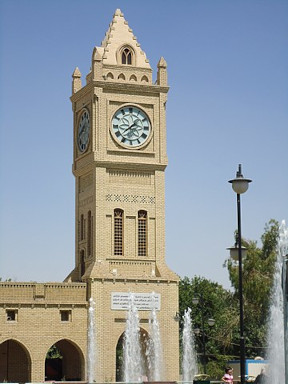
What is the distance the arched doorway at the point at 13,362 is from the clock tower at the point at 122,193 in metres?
5.21

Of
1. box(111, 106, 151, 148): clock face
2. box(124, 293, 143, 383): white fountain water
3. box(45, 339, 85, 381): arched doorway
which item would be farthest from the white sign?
box(111, 106, 151, 148): clock face

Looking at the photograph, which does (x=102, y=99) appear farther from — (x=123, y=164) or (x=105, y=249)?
(x=105, y=249)

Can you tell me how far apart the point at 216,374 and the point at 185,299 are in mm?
14771

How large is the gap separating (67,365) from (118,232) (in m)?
8.53

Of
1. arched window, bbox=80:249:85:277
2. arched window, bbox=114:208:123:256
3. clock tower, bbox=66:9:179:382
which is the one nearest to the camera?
clock tower, bbox=66:9:179:382

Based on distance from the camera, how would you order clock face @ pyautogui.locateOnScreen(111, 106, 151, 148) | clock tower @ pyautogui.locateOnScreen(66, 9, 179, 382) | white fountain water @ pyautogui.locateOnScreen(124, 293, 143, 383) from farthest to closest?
clock face @ pyautogui.locateOnScreen(111, 106, 151, 148) → clock tower @ pyautogui.locateOnScreen(66, 9, 179, 382) → white fountain water @ pyautogui.locateOnScreen(124, 293, 143, 383)

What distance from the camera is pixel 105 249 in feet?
194

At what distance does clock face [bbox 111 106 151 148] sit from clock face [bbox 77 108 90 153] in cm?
199

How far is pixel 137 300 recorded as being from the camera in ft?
189

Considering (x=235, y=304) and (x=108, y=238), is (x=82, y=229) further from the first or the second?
(x=235, y=304)

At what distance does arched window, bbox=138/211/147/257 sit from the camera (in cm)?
6031

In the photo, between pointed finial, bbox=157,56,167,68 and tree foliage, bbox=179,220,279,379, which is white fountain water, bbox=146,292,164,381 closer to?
tree foliage, bbox=179,220,279,379

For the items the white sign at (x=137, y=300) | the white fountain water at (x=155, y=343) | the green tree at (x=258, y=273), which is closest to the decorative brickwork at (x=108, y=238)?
the white sign at (x=137, y=300)

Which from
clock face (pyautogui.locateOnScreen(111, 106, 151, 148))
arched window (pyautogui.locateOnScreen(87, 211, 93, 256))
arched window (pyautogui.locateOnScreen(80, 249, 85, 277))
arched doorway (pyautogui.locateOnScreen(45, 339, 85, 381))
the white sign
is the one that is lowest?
arched doorway (pyautogui.locateOnScreen(45, 339, 85, 381))
